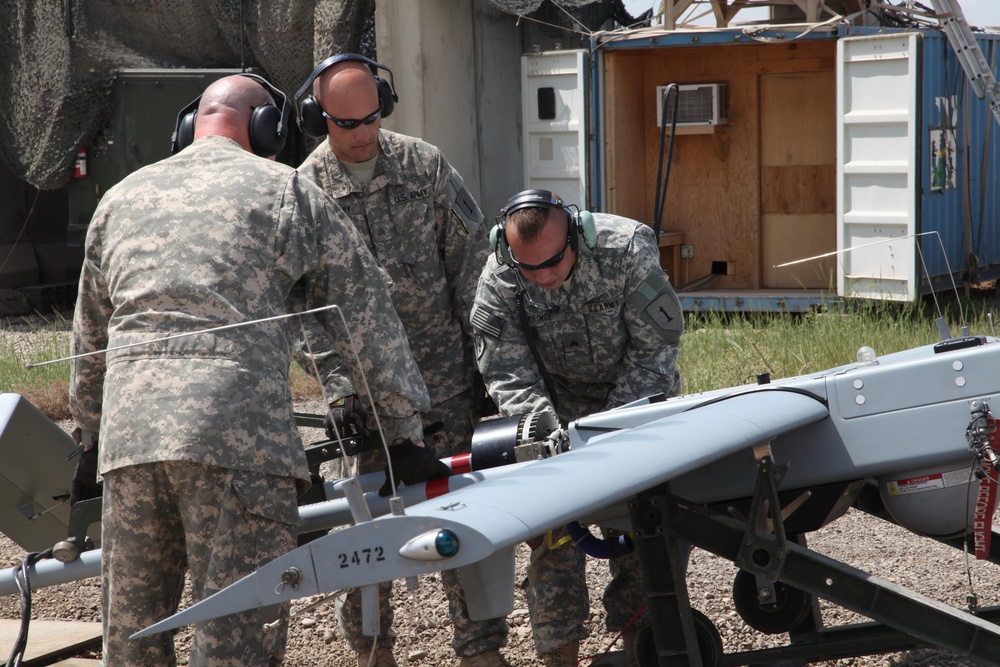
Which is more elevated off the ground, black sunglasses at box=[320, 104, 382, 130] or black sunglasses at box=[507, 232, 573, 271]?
black sunglasses at box=[320, 104, 382, 130]

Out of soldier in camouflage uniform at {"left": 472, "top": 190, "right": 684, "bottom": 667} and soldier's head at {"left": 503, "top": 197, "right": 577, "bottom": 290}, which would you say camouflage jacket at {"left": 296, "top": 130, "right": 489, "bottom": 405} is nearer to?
soldier in camouflage uniform at {"left": 472, "top": 190, "right": 684, "bottom": 667}

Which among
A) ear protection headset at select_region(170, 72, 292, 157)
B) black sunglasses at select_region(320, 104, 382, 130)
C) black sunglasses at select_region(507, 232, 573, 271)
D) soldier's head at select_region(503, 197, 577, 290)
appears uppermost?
black sunglasses at select_region(320, 104, 382, 130)

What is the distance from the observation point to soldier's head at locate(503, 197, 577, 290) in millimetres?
3242

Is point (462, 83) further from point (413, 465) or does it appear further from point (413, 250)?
point (413, 465)

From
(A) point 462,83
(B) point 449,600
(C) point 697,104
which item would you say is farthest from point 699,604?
(A) point 462,83

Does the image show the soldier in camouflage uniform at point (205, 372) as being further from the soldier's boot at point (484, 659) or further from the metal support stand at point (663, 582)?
the soldier's boot at point (484, 659)

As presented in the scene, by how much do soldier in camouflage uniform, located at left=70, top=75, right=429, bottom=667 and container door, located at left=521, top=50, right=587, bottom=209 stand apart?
6.10 metres

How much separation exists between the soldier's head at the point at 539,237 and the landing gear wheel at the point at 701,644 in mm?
1052

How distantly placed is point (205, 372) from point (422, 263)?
1358mm

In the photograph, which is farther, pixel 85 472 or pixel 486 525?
pixel 85 472

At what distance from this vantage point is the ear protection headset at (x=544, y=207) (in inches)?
128

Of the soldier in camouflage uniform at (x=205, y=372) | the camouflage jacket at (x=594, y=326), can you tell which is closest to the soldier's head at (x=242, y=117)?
the soldier in camouflage uniform at (x=205, y=372)

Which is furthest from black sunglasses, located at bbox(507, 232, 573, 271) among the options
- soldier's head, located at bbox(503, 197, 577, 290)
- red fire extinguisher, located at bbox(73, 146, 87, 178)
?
red fire extinguisher, located at bbox(73, 146, 87, 178)

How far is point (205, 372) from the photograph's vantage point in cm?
266
